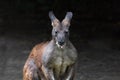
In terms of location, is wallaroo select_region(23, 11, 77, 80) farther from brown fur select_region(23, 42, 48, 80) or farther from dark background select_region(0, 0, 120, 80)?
dark background select_region(0, 0, 120, 80)

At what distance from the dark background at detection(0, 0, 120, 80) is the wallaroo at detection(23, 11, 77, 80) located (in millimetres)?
1517

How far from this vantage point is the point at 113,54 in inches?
316

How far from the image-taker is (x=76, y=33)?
920cm

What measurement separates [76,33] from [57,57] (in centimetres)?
405

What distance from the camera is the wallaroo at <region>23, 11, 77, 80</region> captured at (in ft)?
16.6

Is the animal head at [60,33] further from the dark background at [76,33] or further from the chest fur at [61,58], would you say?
the dark background at [76,33]

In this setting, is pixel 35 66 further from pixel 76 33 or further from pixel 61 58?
pixel 76 33

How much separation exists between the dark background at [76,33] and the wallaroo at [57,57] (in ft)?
4.98

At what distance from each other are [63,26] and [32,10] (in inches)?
221

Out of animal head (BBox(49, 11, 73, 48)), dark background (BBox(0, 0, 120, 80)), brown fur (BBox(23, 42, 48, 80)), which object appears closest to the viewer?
animal head (BBox(49, 11, 73, 48))

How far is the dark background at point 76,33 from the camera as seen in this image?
7348mm

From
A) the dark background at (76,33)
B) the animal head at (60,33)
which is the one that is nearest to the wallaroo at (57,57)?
the animal head at (60,33)

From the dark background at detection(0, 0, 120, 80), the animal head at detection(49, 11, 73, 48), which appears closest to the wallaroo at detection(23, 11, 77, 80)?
the animal head at detection(49, 11, 73, 48)

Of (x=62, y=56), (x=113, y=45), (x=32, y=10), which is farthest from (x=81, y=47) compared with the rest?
(x=62, y=56)
